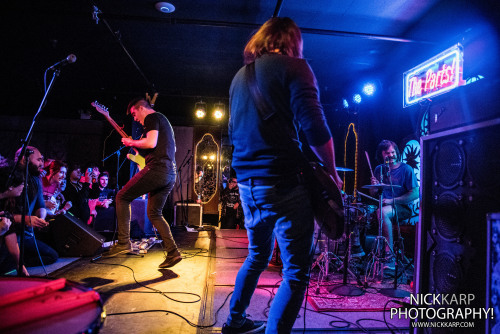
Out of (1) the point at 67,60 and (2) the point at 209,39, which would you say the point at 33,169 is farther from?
(2) the point at 209,39

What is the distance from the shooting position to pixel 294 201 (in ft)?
4.95

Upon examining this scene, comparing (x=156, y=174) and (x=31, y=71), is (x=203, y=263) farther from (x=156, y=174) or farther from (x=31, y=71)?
(x=31, y=71)

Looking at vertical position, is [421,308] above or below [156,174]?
below

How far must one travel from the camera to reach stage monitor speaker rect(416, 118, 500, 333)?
144cm

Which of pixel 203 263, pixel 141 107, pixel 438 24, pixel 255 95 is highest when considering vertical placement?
pixel 438 24

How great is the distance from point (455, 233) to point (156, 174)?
278 cm

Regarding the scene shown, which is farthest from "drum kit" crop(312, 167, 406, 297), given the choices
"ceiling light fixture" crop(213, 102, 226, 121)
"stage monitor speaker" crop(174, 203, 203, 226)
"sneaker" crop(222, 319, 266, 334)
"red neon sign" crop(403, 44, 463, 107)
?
"ceiling light fixture" crop(213, 102, 226, 121)

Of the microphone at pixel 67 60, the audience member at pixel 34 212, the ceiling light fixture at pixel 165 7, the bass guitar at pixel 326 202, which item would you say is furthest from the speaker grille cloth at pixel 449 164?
the ceiling light fixture at pixel 165 7

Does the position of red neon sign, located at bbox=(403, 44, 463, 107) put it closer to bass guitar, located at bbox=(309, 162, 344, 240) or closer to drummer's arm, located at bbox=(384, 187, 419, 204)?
drummer's arm, located at bbox=(384, 187, 419, 204)

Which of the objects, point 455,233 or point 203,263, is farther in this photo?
point 203,263

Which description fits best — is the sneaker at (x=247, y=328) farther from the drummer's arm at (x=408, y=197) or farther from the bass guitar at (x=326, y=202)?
the drummer's arm at (x=408, y=197)

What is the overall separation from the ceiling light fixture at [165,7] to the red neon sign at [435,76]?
472 cm

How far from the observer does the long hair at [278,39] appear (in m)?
1.71

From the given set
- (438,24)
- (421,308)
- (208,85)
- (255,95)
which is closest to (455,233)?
(421,308)
